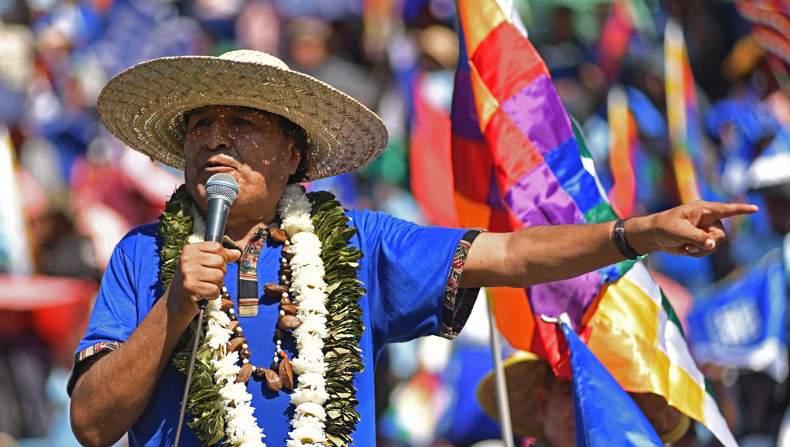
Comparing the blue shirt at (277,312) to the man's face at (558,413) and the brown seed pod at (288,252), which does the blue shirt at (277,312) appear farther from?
the man's face at (558,413)

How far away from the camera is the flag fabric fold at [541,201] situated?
354cm

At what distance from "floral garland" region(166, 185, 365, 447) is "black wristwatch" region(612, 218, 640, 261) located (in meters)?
0.71

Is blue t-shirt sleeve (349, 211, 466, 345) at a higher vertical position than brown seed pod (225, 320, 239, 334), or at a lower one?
higher

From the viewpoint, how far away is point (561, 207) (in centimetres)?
372

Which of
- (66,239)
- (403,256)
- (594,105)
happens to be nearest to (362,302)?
(403,256)

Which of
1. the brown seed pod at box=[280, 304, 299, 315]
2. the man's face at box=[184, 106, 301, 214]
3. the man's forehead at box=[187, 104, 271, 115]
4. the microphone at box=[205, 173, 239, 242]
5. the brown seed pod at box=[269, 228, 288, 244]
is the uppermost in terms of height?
the man's forehead at box=[187, 104, 271, 115]

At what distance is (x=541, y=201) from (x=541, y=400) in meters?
0.84

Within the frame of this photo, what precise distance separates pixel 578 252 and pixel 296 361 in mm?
A: 797

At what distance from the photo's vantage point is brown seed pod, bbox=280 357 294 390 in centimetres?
267

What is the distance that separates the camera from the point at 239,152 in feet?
9.21

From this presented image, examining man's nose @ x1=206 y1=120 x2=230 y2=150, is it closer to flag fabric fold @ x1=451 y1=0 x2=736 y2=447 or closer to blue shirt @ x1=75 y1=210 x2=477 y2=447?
blue shirt @ x1=75 y1=210 x2=477 y2=447

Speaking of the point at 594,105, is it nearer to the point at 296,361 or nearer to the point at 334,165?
the point at 334,165

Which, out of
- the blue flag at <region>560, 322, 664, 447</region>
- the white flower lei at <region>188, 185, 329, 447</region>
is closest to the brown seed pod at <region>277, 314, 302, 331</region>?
the white flower lei at <region>188, 185, 329, 447</region>

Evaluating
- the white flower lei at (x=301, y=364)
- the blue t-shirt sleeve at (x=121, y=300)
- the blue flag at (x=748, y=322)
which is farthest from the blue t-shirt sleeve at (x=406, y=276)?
the blue flag at (x=748, y=322)
